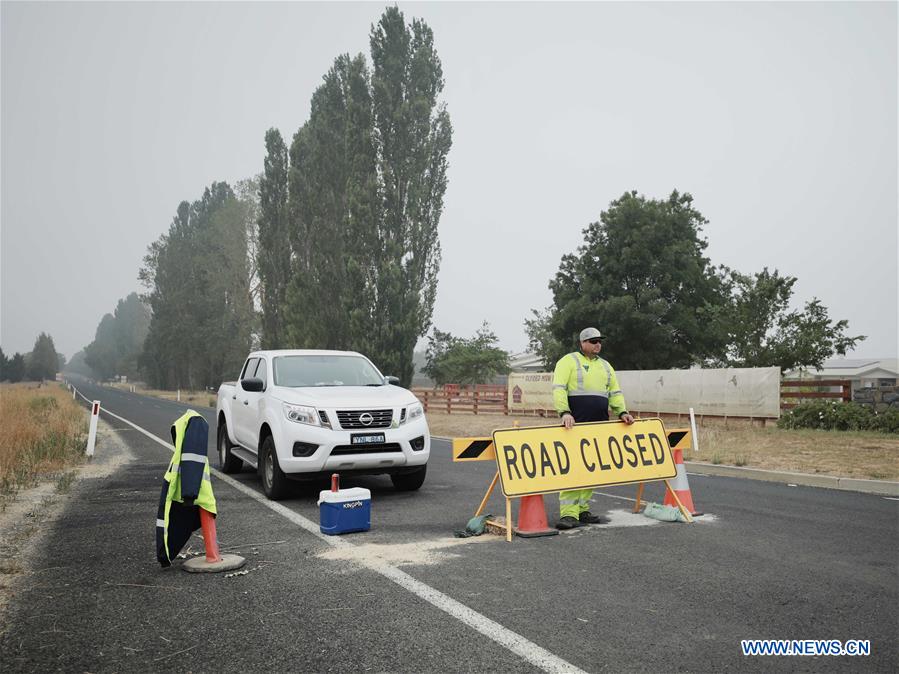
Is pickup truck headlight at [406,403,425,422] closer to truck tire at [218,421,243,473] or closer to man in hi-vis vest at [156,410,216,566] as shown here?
truck tire at [218,421,243,473]

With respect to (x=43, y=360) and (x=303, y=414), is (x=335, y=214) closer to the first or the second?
(x=303, y=414)

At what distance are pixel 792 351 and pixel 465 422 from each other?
15798 millimetres

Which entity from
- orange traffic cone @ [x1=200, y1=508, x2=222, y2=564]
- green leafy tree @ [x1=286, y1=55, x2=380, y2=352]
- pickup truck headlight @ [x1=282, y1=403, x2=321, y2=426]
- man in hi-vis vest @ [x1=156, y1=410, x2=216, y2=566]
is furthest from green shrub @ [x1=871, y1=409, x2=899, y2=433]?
green leafy tree @ [x1=286, y1=55, x2=380, y2=352]

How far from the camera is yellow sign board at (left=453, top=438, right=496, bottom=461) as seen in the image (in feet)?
23.3

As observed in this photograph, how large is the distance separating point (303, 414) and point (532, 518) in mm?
3071

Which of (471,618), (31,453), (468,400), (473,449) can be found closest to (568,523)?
(473,449)

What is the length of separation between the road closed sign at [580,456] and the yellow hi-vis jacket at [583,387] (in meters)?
0.19

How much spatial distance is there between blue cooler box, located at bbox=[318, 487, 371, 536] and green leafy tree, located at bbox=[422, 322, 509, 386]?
4813cm

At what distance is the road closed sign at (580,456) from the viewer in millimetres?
7086

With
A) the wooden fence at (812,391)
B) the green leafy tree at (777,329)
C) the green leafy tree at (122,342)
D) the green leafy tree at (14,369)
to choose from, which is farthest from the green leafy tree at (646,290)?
the green leafy tree at (14,369)

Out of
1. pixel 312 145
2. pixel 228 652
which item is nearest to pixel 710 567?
pixel 228 652

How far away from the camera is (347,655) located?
385cm

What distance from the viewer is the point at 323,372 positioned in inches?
399

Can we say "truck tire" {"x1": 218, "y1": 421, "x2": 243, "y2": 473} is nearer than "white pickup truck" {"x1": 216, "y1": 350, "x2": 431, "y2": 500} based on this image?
No
